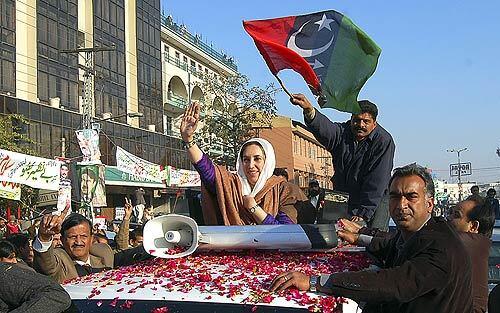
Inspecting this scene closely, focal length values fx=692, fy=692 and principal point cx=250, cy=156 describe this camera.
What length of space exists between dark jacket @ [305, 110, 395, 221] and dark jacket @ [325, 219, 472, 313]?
7.76 feet


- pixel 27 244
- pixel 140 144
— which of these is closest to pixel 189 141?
pixel 27 244

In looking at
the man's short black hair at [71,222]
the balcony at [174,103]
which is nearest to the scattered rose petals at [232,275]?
the man's short black hair at [71,222]

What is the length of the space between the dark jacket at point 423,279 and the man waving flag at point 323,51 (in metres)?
2.91

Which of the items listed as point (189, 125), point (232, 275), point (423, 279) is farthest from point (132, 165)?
point (423, 279)

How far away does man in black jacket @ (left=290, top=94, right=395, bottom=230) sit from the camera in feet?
17.2

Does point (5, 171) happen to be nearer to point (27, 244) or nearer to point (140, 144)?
point (27, 244)

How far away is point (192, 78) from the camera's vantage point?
5334cm

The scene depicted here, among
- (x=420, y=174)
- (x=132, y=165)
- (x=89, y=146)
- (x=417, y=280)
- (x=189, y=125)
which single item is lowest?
(x=417, y=280)

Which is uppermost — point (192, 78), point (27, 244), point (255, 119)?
point (192, 78)

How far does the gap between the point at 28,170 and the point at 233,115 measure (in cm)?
1823

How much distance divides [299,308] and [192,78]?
51.2 meters

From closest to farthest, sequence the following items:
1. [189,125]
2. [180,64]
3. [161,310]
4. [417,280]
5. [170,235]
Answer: [417,280], [161,310], [170,235], [189,125], [180,64]

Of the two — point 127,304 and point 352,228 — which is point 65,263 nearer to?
point 127,304

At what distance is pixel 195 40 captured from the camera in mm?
54469
